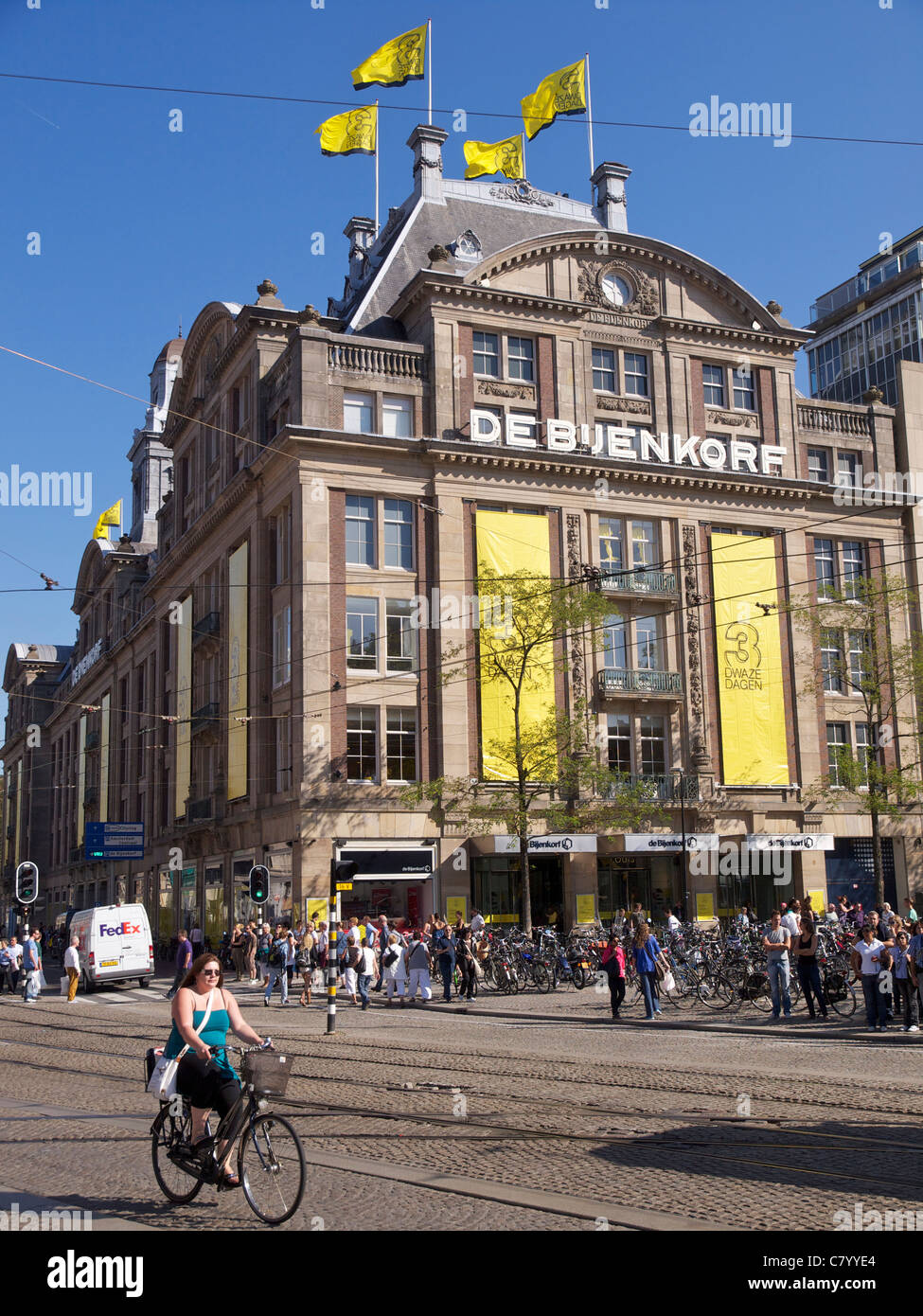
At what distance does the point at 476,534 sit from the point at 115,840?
832 inches

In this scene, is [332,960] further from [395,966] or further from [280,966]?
[280,966]

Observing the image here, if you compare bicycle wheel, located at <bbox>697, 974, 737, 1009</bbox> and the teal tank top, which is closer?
the teal tank top

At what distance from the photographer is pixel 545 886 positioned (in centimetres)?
4312

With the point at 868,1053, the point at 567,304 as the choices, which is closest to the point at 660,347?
the point at 567,304

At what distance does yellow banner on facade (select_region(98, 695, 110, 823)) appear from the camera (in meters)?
73.3

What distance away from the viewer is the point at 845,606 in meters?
42.9

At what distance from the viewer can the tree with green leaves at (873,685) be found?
41.9 metres

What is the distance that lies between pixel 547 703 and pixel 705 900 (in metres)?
9.16

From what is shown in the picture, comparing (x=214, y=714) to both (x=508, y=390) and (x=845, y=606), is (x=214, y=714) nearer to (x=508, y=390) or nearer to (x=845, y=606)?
(x=508, y=390)

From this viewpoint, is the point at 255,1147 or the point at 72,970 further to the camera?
the point at 72,970

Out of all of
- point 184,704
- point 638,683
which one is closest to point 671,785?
point 638,683

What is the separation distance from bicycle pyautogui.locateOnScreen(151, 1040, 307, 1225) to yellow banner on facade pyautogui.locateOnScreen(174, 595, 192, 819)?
47.1 meters

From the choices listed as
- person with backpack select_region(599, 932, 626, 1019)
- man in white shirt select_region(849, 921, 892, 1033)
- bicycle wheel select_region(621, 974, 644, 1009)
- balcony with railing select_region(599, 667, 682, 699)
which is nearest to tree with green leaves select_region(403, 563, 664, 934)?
balcony with railing select_region(599, 667, 682, 699)

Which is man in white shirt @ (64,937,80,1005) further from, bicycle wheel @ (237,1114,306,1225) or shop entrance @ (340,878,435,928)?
bicycle wheel @ (237,1114,306,1225)
